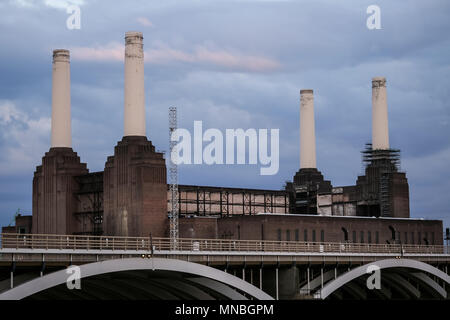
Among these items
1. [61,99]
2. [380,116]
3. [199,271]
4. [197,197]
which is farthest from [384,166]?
[199,271]

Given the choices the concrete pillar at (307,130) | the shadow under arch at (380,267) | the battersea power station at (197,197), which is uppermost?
the concrete pillar at (307,130)

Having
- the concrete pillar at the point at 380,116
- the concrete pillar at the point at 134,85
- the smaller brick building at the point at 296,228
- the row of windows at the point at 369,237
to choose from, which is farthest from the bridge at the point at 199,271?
the concrete pillar at the point at 380,116

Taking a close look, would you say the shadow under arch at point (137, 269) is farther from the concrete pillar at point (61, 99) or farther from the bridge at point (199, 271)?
the concrete pillar at point (61, 99)

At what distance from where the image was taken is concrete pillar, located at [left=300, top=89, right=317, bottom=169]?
5453 inches

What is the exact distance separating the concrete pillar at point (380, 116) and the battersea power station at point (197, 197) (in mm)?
148

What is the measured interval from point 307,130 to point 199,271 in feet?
238

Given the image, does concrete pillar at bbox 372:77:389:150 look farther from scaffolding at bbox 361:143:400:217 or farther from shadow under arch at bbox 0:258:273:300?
shadow under arch at bbox 0:258:273:300

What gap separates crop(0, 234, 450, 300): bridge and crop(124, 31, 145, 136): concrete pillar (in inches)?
1081

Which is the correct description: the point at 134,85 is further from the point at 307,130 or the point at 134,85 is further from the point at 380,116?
the point at 380,116

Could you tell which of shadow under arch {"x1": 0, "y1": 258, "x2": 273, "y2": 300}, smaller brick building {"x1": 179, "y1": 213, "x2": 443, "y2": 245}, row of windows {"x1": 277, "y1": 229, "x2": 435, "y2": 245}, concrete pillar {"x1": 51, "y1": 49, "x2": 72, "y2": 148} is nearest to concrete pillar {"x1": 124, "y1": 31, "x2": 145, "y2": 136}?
concrete pillar {"x1": 51, "y1": 49, "x2": 72, "y2": 148}

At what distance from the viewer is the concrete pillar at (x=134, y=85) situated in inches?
4331

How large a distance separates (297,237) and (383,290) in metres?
11.7

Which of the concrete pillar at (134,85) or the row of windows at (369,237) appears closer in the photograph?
the row of windows at (369,237)
